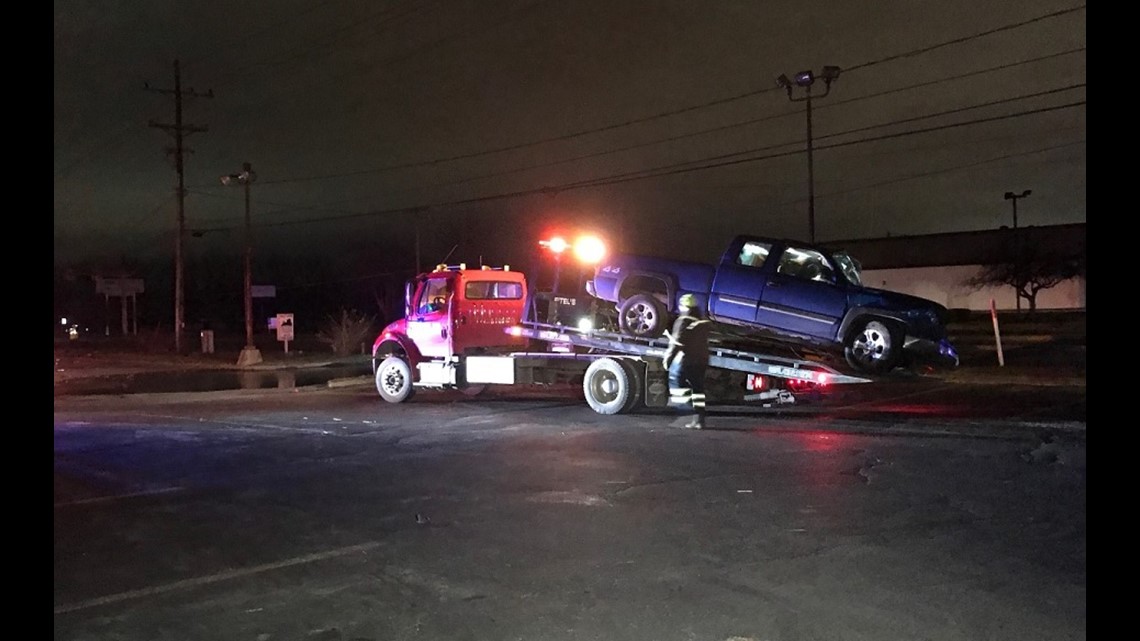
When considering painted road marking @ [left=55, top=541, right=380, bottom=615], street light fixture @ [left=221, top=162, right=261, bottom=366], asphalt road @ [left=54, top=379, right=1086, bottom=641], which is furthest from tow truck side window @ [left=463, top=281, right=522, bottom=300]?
street light fixture @ [left=221, top=162, right=261, bottom=366]

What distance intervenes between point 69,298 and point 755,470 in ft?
393

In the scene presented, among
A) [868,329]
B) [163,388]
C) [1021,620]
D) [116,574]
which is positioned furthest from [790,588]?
[163,388]

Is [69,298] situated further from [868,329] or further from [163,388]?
[868,329]

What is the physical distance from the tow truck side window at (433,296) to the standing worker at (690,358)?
5.48 meters

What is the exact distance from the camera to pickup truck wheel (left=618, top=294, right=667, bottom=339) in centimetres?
1377

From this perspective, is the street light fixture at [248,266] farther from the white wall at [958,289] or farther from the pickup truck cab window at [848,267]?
the white wall at [958,289]

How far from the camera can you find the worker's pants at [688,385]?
40.6ft

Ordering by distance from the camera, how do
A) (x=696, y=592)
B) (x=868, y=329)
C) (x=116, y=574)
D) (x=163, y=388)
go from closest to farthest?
(x=696, y=592)
(x=116, y=574)
(x=868, y=329)
(x=163, y=388)

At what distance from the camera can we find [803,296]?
1240cm

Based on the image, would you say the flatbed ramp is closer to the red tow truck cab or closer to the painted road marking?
the red tow truck cab

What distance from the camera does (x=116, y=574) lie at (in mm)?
5992

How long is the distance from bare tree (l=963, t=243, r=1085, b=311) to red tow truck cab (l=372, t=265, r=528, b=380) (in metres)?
40.5

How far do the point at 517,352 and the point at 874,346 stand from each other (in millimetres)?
6683

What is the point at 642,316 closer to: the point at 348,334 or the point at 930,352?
the point at 930,352
